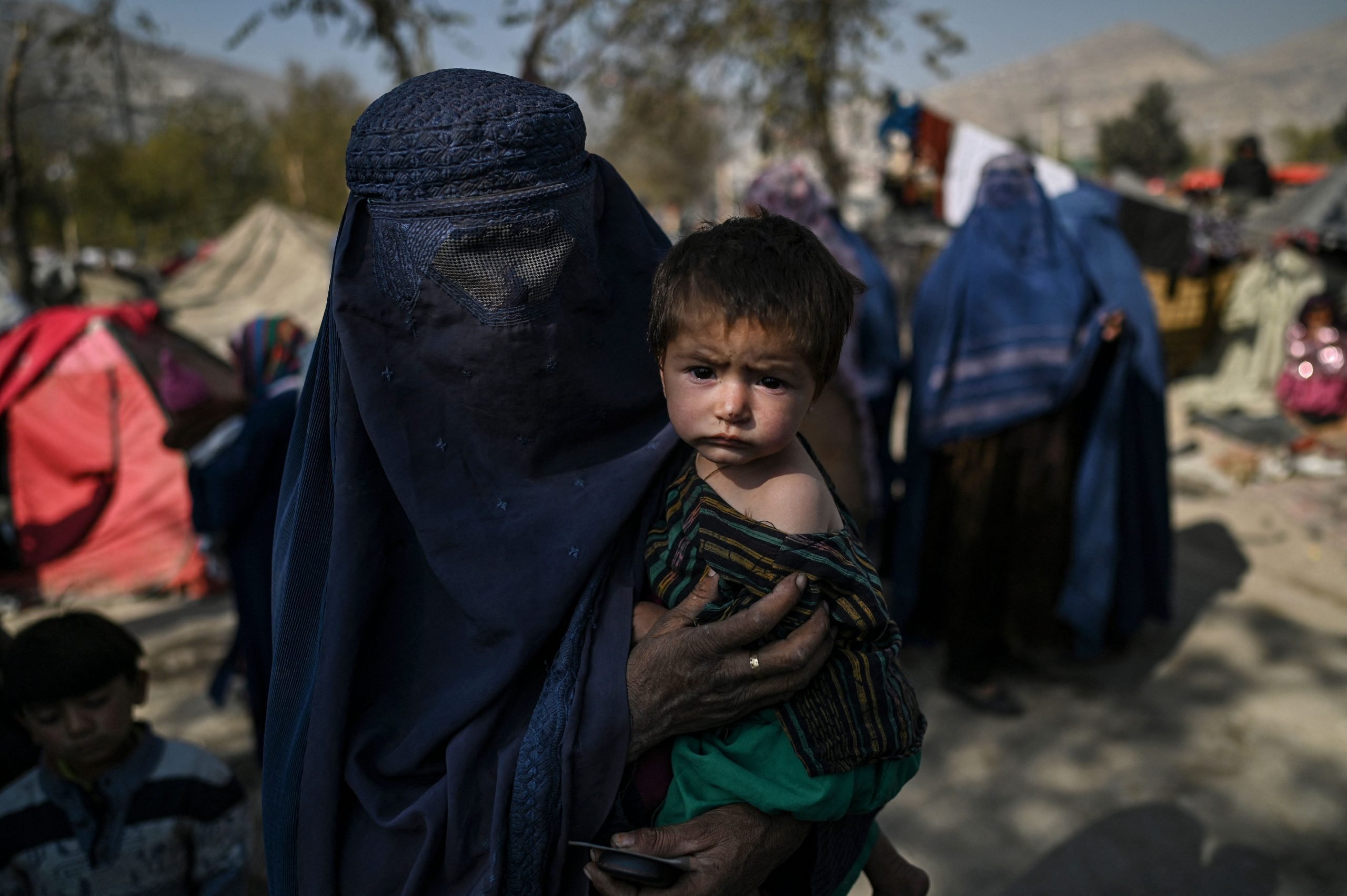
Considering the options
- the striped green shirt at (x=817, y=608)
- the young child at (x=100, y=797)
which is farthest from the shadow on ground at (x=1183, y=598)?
the young child at (x=100, y=797)

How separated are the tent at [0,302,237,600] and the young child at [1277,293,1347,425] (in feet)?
25.8

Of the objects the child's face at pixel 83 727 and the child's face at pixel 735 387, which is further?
the child's face at pixel 83 727

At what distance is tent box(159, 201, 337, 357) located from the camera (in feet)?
50.3

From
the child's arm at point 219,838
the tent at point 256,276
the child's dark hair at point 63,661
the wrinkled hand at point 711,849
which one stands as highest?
the wrinkled hand at point 711,849

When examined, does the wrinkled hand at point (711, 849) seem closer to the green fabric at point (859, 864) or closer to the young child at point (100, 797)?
the green fabric at point (859, 864)

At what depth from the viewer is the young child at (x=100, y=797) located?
2000mm

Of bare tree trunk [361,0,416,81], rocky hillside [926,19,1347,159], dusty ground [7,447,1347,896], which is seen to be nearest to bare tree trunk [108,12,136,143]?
bare tree trunk [361,0,416,81]

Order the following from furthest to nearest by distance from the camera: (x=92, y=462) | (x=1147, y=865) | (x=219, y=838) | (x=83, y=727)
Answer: (x=92, y=462), (x=1147, y=865), (x=219, y=838), (x=83, y=727)

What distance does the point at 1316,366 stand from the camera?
285 inches

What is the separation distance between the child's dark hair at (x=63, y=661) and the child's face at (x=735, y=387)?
1624mm

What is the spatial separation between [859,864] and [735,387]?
79 centimetres

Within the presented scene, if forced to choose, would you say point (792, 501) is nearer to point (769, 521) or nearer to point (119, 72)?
point (769, 521)

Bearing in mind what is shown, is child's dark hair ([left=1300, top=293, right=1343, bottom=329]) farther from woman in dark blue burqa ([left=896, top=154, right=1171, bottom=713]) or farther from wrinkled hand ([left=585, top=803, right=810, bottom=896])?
wrinkled hand ([left=585, top=803, right=810, bottom=896])

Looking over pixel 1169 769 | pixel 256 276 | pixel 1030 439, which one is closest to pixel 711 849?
pixel 1169 769
